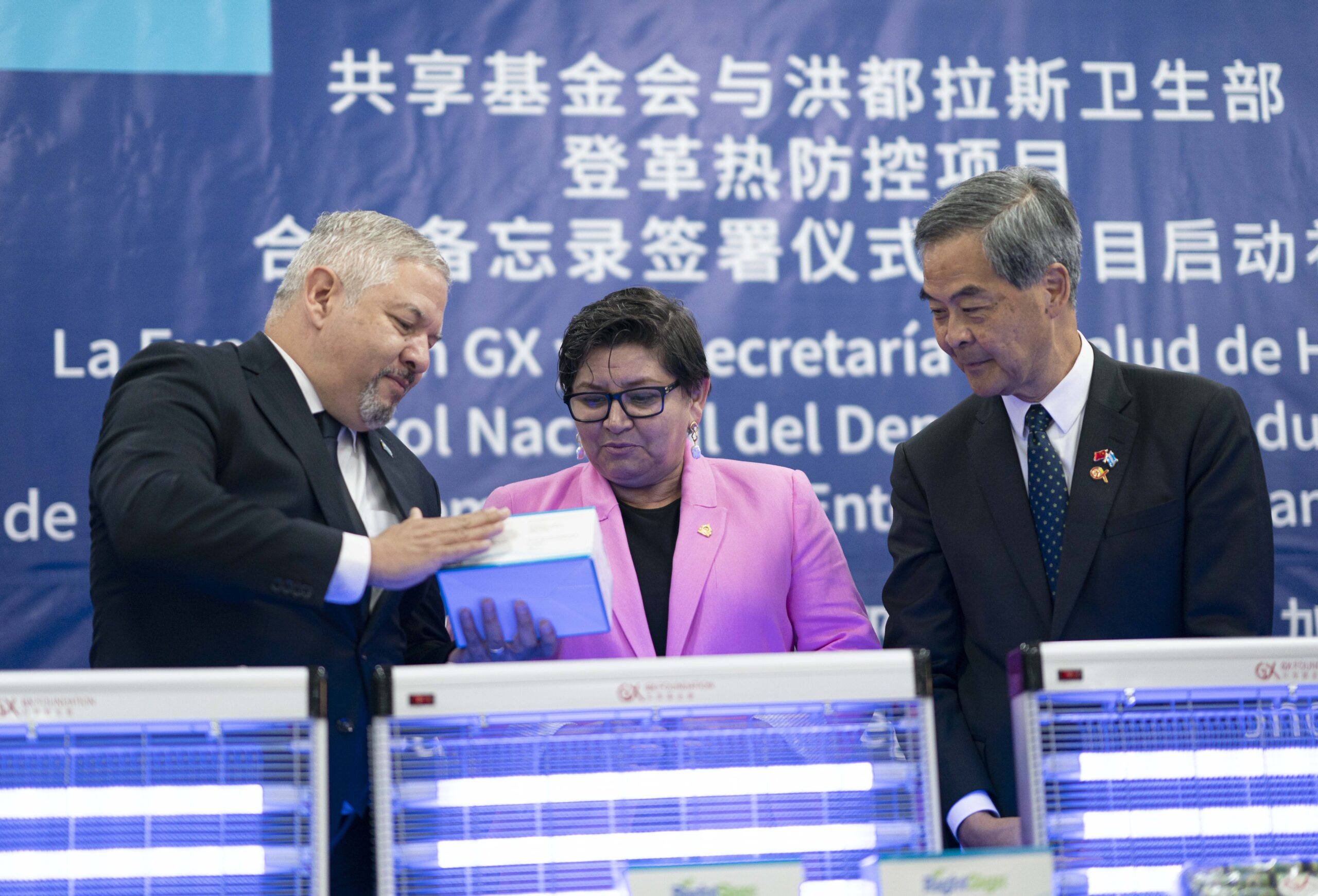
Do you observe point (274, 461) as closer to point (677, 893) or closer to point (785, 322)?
point (677, 893)

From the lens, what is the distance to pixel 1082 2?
12.1 feet

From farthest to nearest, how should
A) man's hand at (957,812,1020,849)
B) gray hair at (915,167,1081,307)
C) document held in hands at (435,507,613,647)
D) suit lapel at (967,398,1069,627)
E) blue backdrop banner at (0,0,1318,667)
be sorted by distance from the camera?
blue backdrop banner at (0,0,1318,667), gray hair at (915,167,1081,307), suit lapel at (967,398,1069,627), man's hand at (957,812,1020,849), document held in hands at (435,507,613,647)

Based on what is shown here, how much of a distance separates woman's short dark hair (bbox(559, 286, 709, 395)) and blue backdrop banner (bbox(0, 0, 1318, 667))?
0.99 meters

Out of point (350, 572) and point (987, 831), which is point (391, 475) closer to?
point (350, 572)

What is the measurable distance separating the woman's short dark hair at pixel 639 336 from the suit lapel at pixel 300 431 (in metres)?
0.53

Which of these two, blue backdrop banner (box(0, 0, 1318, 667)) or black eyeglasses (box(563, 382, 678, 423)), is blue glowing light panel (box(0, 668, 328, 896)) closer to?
black eyeglasses (box(563, 382, 678, 423))

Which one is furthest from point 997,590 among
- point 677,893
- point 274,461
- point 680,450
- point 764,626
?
point 274,461

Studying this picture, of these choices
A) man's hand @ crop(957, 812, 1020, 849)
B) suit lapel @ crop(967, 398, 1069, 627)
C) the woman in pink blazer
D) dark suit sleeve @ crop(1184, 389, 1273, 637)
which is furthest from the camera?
the woman in pink blazer

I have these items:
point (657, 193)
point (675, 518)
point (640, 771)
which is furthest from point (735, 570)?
point (657, 193)

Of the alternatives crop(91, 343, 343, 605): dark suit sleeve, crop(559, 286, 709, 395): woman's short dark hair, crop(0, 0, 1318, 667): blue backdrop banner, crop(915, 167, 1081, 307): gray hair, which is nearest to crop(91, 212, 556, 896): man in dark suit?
crop(91, 343, 343, 605): dark suit sleeve

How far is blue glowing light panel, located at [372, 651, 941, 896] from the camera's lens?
135 centimetres

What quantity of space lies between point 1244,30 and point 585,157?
1.96m

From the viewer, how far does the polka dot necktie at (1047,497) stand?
2055 mm

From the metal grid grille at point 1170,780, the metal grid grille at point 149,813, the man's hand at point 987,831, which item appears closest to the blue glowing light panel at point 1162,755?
the metal grid grille at point 1170,780
